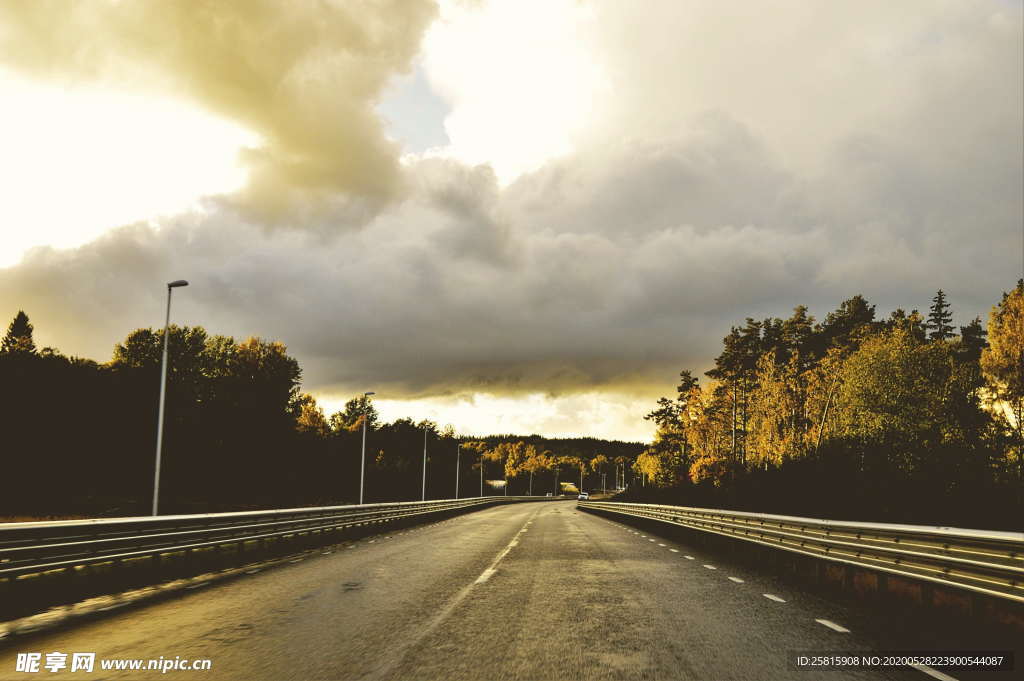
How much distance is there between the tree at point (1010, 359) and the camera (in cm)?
4325

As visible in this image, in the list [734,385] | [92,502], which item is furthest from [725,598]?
[734,385]

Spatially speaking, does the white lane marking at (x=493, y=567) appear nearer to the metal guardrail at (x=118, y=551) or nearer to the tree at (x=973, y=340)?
the metal guardrail at (x=118, y=551)

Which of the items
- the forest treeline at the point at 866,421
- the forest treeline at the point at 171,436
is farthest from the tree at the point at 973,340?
the forest treeline at the point at 171,436

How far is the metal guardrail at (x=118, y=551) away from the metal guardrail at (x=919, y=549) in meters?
10.9

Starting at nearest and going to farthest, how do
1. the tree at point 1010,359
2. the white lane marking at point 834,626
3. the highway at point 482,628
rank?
the highway at point 482,628, the white lane marking at point 834,626, the tree at point 1010,359

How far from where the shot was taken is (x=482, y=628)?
8289 mm

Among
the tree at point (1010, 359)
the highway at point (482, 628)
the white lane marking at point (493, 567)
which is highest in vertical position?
the tree at point (1010, 359)

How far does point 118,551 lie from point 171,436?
57.1 m

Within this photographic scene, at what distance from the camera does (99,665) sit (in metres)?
6.48

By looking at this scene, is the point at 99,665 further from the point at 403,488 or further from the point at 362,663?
the point at 403,488

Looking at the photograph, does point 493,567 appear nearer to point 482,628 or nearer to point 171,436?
point 482,628

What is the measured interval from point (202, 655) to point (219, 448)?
2700 inches

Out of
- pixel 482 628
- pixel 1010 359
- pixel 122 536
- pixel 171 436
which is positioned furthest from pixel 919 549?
pixel 171 436

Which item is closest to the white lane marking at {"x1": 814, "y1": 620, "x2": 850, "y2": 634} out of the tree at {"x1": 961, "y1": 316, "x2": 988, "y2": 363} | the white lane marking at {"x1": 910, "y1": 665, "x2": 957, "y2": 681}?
the white lane marking at {"x1": 910, "y1": 665, "x2": 957, "y2": 681}
